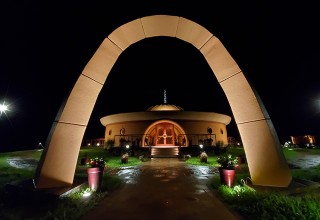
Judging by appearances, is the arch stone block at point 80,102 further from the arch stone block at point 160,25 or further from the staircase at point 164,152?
the staircase at point 164,152

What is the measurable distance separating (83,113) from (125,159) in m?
10.1

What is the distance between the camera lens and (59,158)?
714 centimetres

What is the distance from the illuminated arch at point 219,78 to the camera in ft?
22.7

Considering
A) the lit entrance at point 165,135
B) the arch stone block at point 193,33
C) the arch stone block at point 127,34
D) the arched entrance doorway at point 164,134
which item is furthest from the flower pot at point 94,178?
the lit entrance at point 165,135

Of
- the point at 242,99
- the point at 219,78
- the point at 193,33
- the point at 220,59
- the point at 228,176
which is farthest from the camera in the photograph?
the point at 193,33

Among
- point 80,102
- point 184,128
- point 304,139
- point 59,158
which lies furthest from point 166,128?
point 304,139

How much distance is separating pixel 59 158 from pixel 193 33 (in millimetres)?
7374

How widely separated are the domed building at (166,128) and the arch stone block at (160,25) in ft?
64.3

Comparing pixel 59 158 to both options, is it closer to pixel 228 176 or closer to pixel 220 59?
pixel 228 176

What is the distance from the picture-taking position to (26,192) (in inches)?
255

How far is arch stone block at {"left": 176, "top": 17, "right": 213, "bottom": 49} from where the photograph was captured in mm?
8375

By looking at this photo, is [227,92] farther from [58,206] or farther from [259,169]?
[58,206]

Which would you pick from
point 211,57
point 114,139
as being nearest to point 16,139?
point 114,139

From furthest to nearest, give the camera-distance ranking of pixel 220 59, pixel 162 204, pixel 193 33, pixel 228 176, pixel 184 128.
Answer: pixel 184 128 < pixel 193 33 < pixel 220 59 < pixel 228 176 < pixel 162 204
